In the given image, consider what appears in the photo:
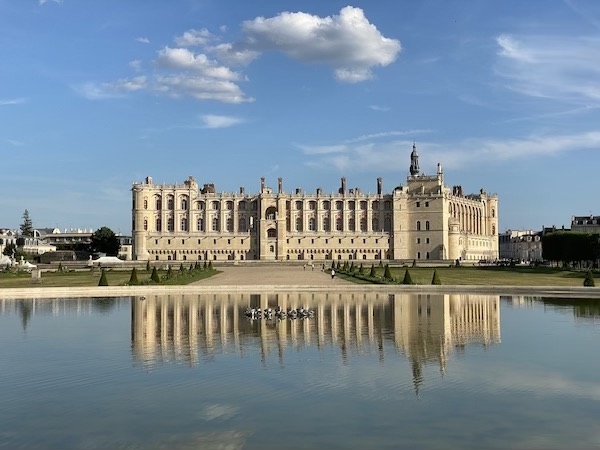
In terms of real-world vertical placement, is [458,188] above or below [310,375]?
above

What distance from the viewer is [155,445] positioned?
10406 millimetres

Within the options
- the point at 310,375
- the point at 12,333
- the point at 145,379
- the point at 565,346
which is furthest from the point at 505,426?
the point at 12,333

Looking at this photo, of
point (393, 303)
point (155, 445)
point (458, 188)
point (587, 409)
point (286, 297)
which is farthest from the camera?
point (458, 188)

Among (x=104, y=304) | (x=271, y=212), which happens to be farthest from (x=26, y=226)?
(x=104, y=304)

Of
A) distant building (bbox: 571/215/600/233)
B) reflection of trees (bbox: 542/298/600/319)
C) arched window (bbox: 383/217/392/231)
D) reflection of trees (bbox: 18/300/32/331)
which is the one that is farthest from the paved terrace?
distant building (bbox: 571/215/600/233)

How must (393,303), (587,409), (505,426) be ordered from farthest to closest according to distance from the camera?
(393,303) < (587,409) < (505,426)

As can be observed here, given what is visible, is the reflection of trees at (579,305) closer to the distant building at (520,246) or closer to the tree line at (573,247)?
the tree line at (573,247)

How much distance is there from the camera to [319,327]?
22859 millimetres

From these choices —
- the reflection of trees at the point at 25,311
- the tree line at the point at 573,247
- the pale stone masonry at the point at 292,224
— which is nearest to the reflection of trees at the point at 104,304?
the reflection of trees at the point at 25,311

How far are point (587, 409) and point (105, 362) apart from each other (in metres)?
10.8

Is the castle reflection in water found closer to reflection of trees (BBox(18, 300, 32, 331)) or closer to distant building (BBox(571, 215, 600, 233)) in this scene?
reflection of trees (BBox(18, 300, 32, 331))

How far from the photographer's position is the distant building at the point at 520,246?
14300 centimetres

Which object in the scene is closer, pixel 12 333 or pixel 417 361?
pixel 417 361

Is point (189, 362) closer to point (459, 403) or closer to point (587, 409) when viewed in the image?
point (459, 403)
